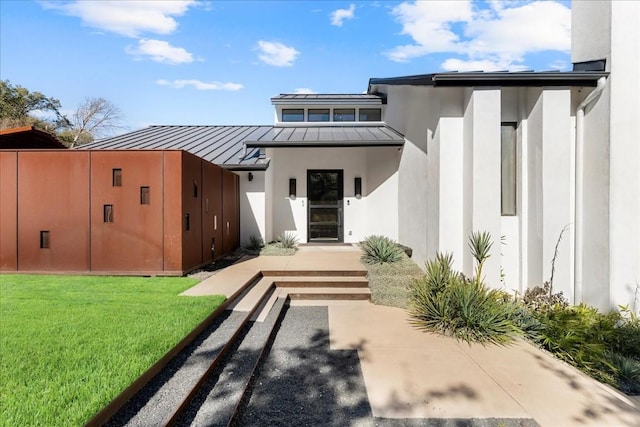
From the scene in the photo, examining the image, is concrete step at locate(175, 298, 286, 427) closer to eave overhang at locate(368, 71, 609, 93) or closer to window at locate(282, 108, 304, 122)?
eave overhang at locate(368, 71, 609, 93)

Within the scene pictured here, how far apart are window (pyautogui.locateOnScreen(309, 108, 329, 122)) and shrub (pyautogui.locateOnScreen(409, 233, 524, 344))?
930 cm

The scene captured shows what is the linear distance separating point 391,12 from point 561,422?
35.6ft

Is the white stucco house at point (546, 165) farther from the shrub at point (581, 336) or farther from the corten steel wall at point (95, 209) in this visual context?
the corten steel wall at point (95, 209)

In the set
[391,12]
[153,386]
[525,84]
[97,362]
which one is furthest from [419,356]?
[391,12]

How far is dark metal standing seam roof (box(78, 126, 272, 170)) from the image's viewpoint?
10.0 meters

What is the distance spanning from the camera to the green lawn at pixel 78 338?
225 centimetres

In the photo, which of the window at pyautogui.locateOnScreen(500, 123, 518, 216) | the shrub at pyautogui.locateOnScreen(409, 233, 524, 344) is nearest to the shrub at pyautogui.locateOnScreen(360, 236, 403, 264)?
the shrub at pyautogui.locateOnScreen(409, 233, 524, 344)

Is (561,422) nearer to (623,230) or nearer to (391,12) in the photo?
(623,230)

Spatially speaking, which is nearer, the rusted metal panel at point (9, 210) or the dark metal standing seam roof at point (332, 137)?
Result: the rusted metal panel at point (9, 210)

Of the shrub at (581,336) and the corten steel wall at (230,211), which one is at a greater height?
the corten steel wall at (230,211)

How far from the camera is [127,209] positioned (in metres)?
6.33

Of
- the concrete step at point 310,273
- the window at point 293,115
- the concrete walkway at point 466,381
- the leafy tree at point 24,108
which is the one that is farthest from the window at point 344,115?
the leafy tree at point 24,108

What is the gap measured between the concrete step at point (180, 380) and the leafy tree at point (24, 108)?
32151 mm

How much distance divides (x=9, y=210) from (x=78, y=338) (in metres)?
5.08
